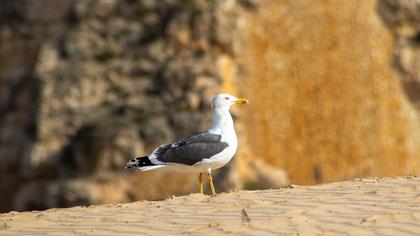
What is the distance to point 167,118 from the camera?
28406 millimetres

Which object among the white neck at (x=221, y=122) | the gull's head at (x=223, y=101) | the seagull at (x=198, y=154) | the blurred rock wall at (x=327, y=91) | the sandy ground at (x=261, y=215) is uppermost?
the blurred rock wall at (x=327, y=91)

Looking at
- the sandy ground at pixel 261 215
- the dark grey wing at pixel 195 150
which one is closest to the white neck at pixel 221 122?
the dark grey wing at pixel 195 150

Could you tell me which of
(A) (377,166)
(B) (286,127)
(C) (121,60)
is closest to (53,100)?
(C) (121,60)

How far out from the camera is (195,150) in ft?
51.8

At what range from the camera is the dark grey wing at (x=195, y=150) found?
15.7 meters

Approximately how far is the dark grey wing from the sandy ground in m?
1.23

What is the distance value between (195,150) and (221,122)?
2.35 ft

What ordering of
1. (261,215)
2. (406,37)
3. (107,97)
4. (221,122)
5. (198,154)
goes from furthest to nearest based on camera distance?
(406,37)
(107,97)
(221,122)
(198,154)
(261,215)

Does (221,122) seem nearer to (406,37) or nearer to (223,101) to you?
(223,101)

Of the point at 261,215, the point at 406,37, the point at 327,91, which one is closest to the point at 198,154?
the point at 261,215

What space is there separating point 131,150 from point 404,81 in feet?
22.8

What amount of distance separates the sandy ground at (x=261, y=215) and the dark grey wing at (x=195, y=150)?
1228mm

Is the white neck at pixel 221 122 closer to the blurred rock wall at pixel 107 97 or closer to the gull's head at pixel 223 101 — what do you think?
the gull's head at pixel 223 101

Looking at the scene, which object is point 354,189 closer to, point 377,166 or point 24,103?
point 377,166
